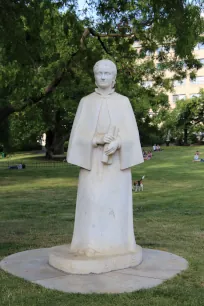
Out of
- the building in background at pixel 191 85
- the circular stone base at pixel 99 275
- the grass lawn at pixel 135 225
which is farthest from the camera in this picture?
the building in background at pixel 191 85

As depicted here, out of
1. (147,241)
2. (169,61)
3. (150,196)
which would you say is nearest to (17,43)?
(147,241)

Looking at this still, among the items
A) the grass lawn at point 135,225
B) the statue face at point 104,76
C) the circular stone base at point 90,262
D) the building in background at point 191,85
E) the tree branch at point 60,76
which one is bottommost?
the grass lawn at point 135,225

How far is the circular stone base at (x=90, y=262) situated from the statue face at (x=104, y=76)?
2.32 metres

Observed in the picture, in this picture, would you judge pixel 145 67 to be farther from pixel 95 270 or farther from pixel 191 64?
pixel 95 270

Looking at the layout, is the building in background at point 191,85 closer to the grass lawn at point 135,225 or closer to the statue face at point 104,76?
the grass lawn at point 135,225

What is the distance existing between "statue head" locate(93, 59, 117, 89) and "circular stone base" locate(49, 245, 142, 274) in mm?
2329

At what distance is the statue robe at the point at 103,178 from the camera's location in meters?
6.20

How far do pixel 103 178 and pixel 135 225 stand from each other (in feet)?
14.7

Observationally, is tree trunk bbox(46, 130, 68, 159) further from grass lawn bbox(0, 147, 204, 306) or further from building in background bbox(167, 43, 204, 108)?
building in background bbox(167, 43, 204, 108)

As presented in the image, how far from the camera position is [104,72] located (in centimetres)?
627

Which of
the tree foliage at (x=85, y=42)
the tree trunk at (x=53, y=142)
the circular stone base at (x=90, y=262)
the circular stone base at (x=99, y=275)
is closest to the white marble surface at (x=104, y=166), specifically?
the circular stone base at (x=90, y=262)

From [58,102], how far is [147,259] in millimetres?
23741

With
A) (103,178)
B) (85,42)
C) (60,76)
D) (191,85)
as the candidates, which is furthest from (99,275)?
(191,85)

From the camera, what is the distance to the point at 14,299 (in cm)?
482
